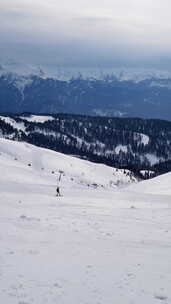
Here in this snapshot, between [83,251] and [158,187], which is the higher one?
[83,251]

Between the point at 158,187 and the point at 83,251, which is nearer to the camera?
the point at 83,251

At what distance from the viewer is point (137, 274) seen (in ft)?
59.4

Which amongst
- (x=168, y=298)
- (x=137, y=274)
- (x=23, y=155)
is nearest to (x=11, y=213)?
(x=137, y=274)

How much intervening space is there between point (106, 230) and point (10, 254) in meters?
8.06

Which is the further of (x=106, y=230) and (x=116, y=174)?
(x=116, y=174)

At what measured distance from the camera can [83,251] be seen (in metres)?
21.3

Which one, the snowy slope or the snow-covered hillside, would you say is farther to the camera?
the snowy slope

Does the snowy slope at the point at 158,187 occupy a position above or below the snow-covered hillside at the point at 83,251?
below

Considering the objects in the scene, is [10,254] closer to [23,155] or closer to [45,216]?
[45,216]

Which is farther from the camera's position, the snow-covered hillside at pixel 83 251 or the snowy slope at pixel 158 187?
the snowy slope at pixel 158 187

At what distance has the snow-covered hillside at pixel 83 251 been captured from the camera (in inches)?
612

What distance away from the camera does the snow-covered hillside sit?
15547 millimetres

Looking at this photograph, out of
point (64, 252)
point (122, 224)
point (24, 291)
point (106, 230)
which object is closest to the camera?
point (24, 291)

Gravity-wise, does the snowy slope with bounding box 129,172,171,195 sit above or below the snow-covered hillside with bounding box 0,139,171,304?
below
